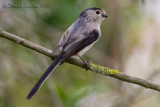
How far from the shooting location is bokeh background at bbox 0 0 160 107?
590cm

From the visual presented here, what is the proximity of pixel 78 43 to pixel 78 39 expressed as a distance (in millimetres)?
87

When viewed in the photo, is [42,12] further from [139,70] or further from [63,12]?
[139,70]

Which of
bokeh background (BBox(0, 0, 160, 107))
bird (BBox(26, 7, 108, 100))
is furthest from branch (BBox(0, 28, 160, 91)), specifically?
bokeh background (BBox(0, 0, 160, 107))

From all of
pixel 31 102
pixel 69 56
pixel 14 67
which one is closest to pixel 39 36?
pixel 14 67

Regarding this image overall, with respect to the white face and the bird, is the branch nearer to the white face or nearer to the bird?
the bird

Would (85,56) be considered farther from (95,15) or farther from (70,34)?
(70,34)

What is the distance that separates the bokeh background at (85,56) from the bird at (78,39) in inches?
25.9

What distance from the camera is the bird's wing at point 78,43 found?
173 inches

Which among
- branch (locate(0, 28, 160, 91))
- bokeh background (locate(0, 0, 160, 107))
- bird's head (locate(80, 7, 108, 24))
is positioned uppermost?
branch (locate(0, 28, 160, 91))

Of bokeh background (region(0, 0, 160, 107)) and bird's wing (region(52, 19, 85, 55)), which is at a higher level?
bird's wing (region(52, 19, 85, 55))

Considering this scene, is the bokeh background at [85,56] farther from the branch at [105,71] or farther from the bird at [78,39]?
the branch at [105,71]

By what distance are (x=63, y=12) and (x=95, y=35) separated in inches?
45.4

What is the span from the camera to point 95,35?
5035 millimetres

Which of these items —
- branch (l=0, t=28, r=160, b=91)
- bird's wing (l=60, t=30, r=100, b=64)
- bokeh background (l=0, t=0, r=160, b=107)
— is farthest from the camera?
bokeh background (l=0, t=0, r=160, b=107)
